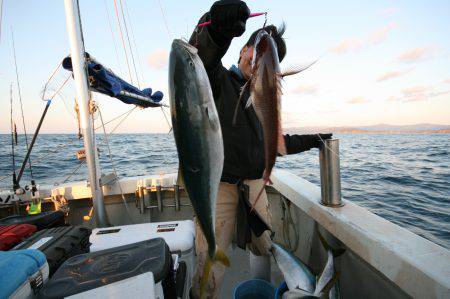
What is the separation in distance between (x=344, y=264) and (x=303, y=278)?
480 millimetres

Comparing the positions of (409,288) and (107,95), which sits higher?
(107,95)

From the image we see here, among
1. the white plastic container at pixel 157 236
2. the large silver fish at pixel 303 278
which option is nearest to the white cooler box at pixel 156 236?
the white plastic container at pixel 157 236

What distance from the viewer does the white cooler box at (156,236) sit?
2.88m

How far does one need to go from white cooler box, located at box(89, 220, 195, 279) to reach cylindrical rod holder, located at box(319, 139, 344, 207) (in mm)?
1550

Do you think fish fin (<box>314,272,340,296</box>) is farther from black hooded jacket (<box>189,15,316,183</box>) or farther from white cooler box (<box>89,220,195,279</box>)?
white cooler box (<box>89,220,195,279</box>)

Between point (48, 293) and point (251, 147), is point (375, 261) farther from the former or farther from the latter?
point (48, 293)

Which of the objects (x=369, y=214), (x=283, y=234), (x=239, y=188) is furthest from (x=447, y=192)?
(x=239, y=188)

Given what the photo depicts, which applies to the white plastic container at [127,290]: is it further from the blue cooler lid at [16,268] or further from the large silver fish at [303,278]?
the large silver fish at [303,278]

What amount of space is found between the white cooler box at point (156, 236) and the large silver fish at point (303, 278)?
36.5 inches

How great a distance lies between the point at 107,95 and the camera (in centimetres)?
404

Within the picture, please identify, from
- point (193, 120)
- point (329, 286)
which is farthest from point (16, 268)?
point (329, 286)

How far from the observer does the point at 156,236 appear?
300 cm

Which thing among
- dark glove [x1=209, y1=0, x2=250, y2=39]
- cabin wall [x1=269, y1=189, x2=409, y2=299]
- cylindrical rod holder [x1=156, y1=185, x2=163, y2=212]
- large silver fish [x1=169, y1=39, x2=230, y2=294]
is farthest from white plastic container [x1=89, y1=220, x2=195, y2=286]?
dark glove [x1=209, y1=0, x2=250, y2=39]

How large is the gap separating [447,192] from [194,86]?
9948 millimetres
